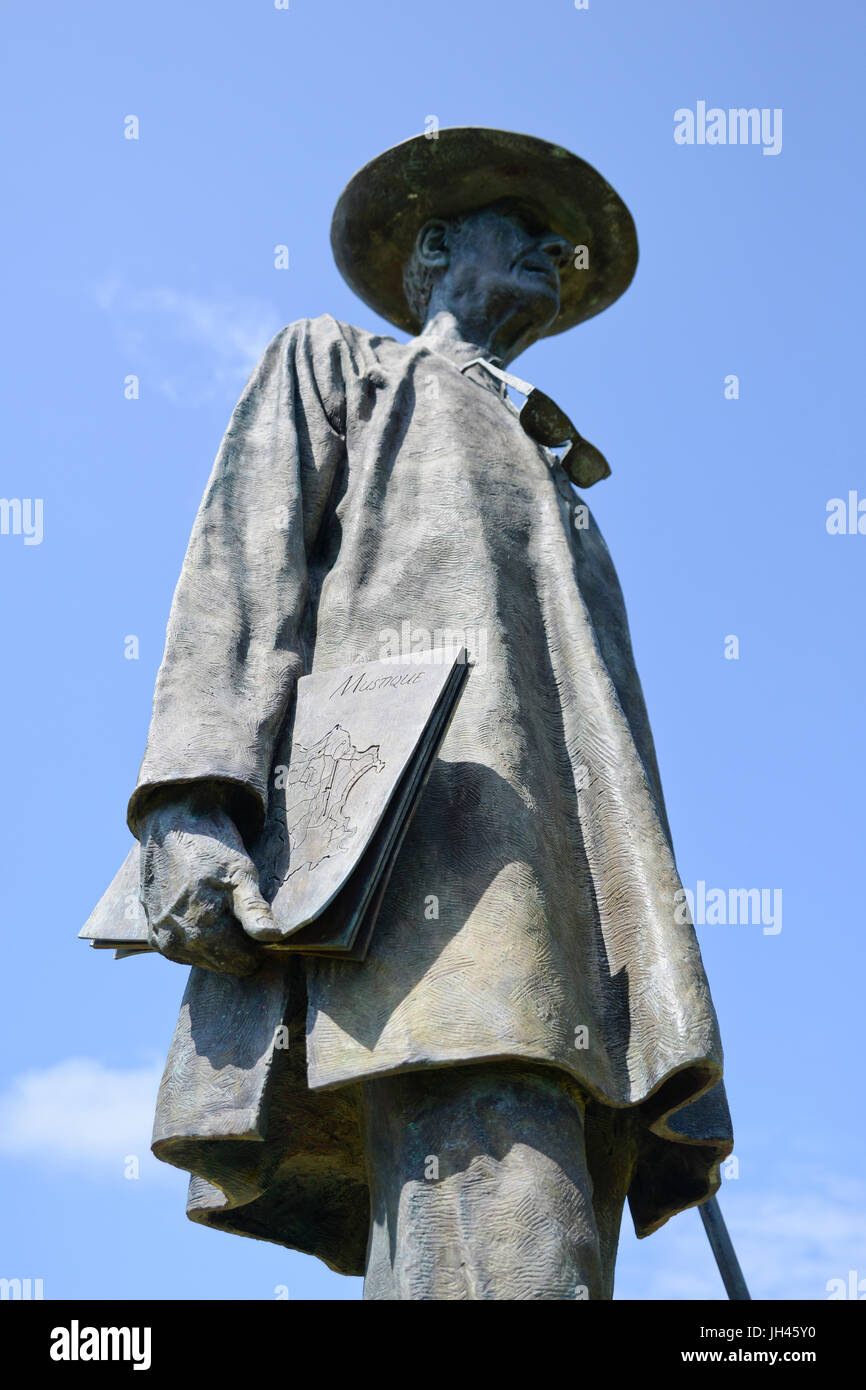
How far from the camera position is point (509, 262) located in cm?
702

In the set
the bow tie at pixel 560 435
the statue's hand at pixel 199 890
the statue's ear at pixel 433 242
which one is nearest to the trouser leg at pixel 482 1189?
the statue's hand at pixel 199 890

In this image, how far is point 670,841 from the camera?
582 cm

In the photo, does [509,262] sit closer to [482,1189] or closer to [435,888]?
[435,888]

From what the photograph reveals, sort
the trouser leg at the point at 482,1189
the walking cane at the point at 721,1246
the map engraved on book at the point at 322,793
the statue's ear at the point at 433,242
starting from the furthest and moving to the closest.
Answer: the statue's ear at the point at 433,242
the walking cane at the point at 721,1246
the map engraved on book at the point at 322,793
the trouser leg at the point at 482,1189

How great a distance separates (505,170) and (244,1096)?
148 inches

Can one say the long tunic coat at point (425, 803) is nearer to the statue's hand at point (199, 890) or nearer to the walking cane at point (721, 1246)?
the statue's hand at point (199, 890)

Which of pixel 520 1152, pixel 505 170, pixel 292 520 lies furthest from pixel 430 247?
pixel 520 1152

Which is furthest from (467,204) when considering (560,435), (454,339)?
(560,435)

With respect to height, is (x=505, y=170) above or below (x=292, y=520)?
above

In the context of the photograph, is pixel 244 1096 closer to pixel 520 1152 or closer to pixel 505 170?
pixel 520 1152

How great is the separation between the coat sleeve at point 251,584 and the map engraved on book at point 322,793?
0.11 metres

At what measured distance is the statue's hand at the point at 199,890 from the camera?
15.6 ft

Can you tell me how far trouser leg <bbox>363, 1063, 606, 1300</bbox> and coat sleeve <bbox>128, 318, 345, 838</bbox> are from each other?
909 mm
